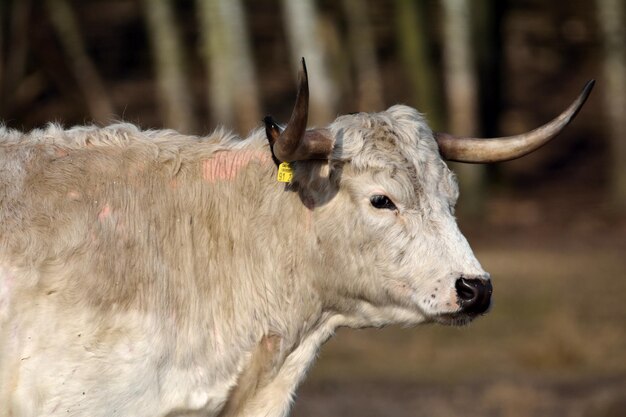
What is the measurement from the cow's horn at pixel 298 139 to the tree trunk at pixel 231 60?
49.9 ft

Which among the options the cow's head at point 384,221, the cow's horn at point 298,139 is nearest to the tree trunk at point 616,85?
the cow's head at point 384,221

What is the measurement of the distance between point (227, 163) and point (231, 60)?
619 inches

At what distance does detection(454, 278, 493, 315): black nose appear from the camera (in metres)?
8.02

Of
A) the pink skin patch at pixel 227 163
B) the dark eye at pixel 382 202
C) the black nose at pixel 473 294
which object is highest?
the pink skin patch at pixel 227 163

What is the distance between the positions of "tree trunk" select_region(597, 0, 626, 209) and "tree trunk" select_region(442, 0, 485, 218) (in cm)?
242

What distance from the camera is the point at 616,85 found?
25031 mm

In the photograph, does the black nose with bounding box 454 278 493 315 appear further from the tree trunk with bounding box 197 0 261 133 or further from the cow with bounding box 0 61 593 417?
the tree trunk with bounding box 197 0 261 133

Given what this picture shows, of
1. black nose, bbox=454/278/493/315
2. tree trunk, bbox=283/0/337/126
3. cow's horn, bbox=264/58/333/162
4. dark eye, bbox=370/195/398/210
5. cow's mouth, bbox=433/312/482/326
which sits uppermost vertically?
cow's horn, bbox=264/58/333/162

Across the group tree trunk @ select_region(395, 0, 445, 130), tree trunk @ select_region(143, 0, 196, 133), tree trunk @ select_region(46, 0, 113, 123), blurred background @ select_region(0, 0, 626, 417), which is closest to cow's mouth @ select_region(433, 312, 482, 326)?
blurred background @ select_region(0, 0, 626, 417)

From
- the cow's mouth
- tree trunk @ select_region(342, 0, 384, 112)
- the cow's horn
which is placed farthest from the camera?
tree trunk @ select_region(342, 0, 384, 112)

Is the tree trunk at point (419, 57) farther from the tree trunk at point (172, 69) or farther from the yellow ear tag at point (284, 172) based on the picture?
the yellow ear tag at point (284, 172)

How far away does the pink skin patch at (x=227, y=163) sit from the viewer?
8586mm

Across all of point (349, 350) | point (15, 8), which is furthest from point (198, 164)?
point (15, 8)

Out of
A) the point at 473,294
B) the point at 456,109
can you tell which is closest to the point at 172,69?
the point at 456,109
